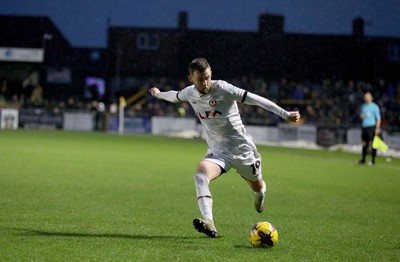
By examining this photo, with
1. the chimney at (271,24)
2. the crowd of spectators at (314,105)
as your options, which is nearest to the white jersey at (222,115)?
the crowd of spectators at (314,105)

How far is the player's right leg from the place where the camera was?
7621 millimetres

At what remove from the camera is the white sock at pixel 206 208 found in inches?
305

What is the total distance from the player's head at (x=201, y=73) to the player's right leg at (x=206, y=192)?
97 cm

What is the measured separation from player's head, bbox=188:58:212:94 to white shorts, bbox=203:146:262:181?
0.89 m

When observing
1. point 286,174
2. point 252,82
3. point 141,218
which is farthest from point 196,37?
point 141,218

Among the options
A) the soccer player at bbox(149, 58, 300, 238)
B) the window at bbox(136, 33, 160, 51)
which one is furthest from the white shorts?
the window at bbox(136, 33, 160, 51)

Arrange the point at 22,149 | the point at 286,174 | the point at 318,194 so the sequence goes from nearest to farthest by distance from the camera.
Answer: the point at 318,194
the point at 286,174
the point at 22,149

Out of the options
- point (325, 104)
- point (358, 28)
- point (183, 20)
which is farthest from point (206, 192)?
point (183, 20)

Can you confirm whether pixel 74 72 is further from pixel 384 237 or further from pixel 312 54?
pixel 384 237

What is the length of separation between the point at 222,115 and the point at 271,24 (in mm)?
56633

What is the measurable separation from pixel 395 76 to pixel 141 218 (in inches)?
2072

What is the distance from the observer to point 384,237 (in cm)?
860

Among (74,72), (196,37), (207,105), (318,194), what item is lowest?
(318,194)

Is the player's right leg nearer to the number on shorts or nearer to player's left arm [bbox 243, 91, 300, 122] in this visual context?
the number on shorts
